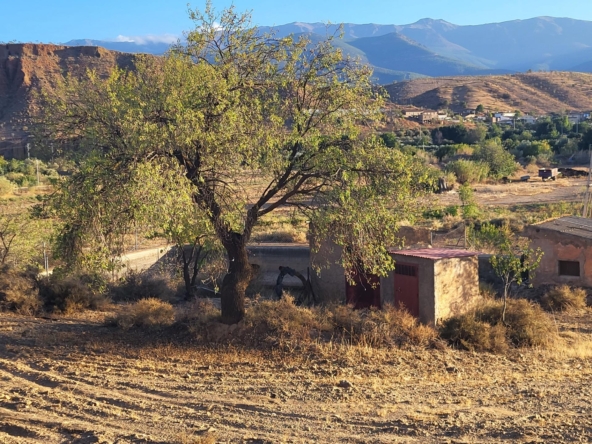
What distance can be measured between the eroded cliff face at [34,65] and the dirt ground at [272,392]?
74.3 m

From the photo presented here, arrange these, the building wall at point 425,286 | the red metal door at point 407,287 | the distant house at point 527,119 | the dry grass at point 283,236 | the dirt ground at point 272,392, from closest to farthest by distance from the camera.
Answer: the dirt ground at point 272,392
the building wall at point 425,286
the red metal door at point 407,287
the dry grass at point 283,236
the distant house at point 527,119

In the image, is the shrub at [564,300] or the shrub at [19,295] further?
the shrub at [564,300]

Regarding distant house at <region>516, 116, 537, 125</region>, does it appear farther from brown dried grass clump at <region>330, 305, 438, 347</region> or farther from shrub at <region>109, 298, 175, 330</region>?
shrub at <region>109, 298, 175, 330</region>

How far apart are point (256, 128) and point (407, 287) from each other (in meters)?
5.34

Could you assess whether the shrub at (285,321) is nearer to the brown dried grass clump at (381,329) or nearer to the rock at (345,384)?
the brown dried grass clump at (381,329)

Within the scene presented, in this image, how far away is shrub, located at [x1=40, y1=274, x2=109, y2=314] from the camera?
16.3 meters

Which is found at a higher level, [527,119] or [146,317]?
[527,119]

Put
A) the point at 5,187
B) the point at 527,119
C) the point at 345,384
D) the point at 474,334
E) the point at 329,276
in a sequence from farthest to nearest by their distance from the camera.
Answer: the point at 527,119 < the point at 5,187 < the point at 329,276 < the point at 474,334 < the point at 345,384

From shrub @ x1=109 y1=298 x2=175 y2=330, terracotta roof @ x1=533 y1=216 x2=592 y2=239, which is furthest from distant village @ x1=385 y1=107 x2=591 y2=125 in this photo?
shrub @ x1=109 y1=298 x2=175 y2=330

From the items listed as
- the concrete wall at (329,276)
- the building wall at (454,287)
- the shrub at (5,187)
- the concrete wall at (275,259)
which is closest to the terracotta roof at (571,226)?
the building wall at (454,287)

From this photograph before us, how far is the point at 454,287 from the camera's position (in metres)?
14.7

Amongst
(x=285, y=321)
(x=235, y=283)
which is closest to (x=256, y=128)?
(x=235, y=283)

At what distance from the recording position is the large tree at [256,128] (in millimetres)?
11227

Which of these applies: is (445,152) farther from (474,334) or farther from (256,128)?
(256,128)
